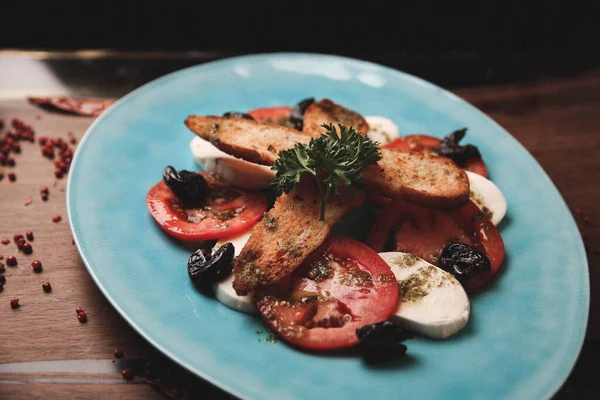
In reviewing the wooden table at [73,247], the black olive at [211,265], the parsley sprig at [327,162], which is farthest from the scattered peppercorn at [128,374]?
the parsley sprig at [327,162]

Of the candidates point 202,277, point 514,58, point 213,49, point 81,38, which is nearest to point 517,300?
point 202,277

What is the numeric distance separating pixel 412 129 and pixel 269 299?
1670mm

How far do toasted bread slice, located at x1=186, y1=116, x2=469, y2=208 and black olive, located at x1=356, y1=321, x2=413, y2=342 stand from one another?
719 mm

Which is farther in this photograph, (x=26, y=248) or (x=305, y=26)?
(x=305, y=26)

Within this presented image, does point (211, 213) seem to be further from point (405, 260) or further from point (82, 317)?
point (405, 260)

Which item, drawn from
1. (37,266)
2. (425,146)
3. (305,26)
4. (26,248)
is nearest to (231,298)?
(37,266)

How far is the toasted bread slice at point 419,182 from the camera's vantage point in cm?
264

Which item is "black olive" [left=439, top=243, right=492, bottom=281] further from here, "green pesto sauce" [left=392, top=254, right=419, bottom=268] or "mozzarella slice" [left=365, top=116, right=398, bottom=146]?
"mozzarella slice" [left=365, top=116, right=398, bottom=146]

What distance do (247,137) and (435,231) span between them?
99cm

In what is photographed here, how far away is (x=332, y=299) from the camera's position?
90.7 inches

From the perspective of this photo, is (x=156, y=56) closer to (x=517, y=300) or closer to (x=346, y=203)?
(x=346, y=203)

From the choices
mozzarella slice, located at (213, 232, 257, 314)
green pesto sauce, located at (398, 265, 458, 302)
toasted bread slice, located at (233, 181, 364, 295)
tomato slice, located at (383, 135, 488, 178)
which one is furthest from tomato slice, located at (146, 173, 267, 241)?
tomato slice, located at (383, 135, 488, 178)

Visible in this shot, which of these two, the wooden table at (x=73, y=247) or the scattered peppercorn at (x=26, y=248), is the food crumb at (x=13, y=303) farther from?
the scattered peppercorn at (x=26, y=248)

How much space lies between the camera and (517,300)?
8.17ft
